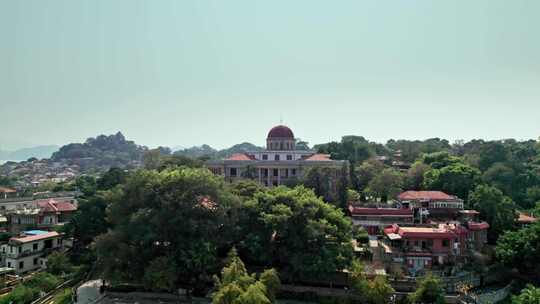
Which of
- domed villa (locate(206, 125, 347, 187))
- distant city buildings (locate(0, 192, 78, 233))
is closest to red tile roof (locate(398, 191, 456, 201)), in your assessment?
domed villa (locate(206, 125, 347, 187))

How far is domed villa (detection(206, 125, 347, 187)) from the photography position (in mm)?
45375

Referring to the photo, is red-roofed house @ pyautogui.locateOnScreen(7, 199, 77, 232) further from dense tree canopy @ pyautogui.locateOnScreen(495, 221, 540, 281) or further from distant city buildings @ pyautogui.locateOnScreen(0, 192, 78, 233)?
dense tree canopy @ pyautogui.locateOnScreen(495, 221, 540, 281)

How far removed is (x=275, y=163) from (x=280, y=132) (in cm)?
575

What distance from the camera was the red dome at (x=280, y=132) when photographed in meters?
49.8

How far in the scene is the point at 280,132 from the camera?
49.9m

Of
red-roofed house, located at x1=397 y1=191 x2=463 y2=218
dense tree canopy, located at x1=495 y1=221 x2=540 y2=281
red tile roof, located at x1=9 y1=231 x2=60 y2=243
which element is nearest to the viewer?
dense tree canopy, located at x1=495 y1=221 x2=540 y2=281

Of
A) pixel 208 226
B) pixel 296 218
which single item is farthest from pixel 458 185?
pixel 208 226

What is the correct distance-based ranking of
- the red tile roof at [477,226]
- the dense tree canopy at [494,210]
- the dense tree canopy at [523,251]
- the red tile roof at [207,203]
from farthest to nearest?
the dense tree canopy at [494,210], the red tile roof at [477,226], the red tile roof at [207,203], the dense tree canopy at [523,251]

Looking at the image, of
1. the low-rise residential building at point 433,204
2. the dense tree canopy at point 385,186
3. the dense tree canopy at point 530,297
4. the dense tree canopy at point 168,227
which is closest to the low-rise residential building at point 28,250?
the dense tree canopy at point 168,227

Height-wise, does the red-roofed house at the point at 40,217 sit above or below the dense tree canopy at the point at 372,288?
above

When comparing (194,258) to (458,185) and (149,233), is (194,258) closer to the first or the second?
(149,233)

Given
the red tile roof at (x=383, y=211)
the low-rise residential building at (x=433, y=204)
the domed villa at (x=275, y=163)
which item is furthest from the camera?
the domed villa at (x=275, y=163)

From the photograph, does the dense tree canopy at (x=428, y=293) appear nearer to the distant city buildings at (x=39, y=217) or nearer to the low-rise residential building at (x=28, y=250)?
the low-rise residential building at (x=28, y=250)

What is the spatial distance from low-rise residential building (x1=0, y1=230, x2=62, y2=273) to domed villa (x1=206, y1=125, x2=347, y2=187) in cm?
1946
